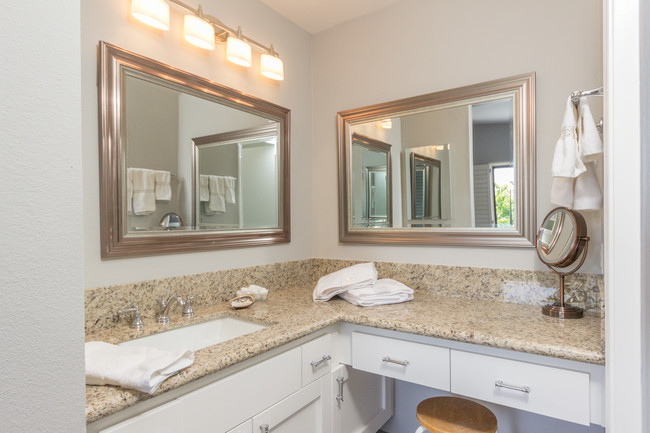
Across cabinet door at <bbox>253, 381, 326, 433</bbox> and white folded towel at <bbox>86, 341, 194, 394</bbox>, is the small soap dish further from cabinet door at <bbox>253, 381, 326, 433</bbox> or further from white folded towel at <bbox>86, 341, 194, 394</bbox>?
white folded towel at <bbox>86, 341, 194, 394</bbox>

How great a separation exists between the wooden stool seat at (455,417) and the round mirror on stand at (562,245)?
0.48 m

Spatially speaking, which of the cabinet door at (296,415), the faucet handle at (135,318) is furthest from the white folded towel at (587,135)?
the faucet handle at (135,318)

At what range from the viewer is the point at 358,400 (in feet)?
5.57

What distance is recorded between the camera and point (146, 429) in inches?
34.9

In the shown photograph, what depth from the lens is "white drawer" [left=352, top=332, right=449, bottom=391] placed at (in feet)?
4.44

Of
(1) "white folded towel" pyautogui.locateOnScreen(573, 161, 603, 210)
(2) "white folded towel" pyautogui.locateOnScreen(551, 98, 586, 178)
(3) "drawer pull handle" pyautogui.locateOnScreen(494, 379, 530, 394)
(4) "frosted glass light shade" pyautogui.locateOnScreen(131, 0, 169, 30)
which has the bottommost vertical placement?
(3) "drawer pull handle" pyautogui.locateOnScreen(494, 379, 530, 394)

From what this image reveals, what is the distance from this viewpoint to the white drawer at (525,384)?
3.69 feet

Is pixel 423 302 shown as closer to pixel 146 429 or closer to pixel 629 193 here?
pixel 629 193

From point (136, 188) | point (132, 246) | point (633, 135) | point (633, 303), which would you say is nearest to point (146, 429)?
point (132, 246)

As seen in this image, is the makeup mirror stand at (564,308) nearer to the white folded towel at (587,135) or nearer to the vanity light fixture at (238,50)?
the white folded towel at (587,135)

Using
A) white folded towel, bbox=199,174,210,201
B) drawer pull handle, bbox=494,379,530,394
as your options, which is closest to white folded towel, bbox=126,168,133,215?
white folded towel, bbox=199,174,210,201

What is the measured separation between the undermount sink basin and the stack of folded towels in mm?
394

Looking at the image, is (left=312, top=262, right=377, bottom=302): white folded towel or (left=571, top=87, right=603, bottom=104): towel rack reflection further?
(left=312, top=262, right=377, bottom=302): white folded towel

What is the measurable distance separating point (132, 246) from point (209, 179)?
457 millimetres
